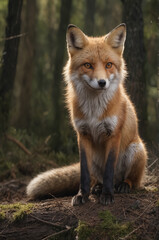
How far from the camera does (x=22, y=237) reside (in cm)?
389

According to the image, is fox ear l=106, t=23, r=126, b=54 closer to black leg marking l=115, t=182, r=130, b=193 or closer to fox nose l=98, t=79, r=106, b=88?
fox nose l=98, t=79, r=106, b=88

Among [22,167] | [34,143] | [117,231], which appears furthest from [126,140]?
[34,143]

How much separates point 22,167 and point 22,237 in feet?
10.3

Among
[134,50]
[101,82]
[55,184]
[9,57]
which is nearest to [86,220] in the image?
[55,184]

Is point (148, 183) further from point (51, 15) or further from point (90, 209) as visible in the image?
point (51, 15)

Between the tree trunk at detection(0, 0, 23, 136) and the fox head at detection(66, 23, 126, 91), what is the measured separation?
2953mm

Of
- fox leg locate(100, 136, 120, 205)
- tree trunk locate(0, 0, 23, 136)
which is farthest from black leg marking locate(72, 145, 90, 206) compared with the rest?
tree trunk locate(0, 0, 23, 136)

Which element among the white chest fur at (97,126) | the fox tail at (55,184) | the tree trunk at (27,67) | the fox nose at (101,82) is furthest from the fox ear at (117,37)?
the tree trunk at (27,67)

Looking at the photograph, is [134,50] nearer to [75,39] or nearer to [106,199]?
[75,39]

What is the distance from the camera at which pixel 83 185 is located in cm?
427

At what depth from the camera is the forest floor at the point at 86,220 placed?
3.59m

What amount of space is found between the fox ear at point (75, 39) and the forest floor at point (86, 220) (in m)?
2.11

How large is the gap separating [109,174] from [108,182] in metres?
0.11

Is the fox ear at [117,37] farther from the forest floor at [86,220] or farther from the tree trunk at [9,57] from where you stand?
the tree trunk at [9,57]
